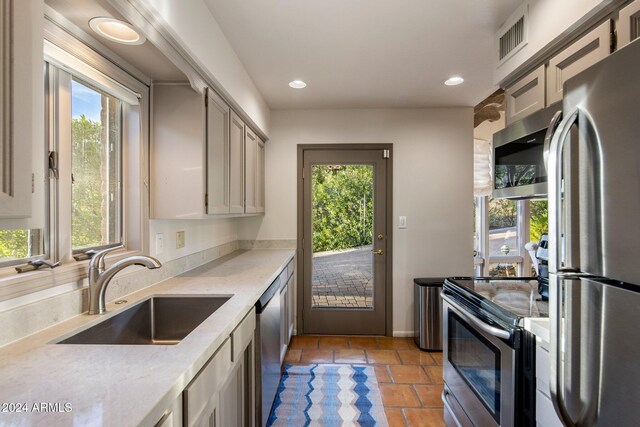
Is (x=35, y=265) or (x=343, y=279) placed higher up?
(x=35, y=265)

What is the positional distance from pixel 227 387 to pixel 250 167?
202 centimetres

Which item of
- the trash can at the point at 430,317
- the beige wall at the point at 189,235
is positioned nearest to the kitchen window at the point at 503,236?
the trash can at the point at 430,317

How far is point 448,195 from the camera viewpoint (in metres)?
3.62

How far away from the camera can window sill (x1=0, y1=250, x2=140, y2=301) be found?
1067 millimetres

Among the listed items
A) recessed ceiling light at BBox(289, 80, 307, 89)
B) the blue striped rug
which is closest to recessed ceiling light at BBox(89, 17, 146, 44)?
recessed ceiling light at BBox(289, 80, 307, 89)

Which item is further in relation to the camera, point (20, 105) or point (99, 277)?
point (99, 277)

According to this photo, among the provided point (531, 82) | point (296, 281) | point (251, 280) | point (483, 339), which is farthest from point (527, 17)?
point (296, 281)

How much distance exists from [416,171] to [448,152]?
0.39m

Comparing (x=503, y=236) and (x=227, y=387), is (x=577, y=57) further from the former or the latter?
(x=503, y=236)

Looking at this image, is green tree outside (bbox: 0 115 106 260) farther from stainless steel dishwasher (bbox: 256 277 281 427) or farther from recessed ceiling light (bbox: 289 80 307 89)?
recessed ceiling light (bbox: 289 80 307 89)

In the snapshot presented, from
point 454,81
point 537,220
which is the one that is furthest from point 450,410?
point 537,220

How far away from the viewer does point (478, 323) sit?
5.11 feet

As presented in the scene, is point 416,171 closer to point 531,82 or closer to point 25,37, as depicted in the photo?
point 531,82

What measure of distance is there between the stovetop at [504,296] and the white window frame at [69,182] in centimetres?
174
